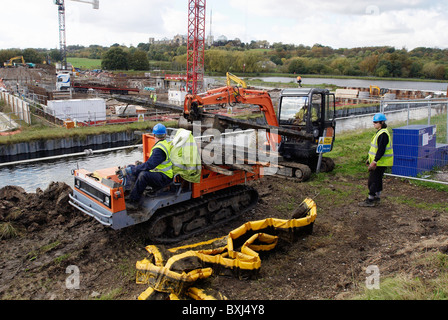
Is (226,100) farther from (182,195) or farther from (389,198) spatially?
(389,198)

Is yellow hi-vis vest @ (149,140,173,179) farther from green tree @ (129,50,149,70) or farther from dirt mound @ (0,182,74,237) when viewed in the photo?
green tree @ (129,50,149,70)

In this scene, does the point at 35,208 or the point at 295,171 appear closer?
the point at 35,208

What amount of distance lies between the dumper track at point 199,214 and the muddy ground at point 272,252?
228 mm

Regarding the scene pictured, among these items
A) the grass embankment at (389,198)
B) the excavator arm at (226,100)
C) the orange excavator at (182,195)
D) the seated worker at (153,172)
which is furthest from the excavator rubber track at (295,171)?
the seated worker at (153,172)

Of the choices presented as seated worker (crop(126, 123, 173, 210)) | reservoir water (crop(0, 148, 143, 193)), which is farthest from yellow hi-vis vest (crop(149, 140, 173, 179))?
reservoir water (crop(0, 148, 143, 193))

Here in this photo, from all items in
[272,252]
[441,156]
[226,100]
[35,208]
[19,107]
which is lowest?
[272,252]

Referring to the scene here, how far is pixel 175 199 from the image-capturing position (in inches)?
250

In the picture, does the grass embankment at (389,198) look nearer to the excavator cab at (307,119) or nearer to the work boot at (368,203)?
the work boot at (368,203)

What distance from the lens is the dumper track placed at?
6258 millimetres

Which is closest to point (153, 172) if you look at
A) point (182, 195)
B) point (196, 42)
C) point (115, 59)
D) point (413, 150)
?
point (182, 195)

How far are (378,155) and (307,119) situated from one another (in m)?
3.08

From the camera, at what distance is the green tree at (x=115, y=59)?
8100cm

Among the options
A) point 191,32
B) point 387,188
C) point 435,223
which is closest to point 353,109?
point 191,32

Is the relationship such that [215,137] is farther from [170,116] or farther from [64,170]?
[170,116]
